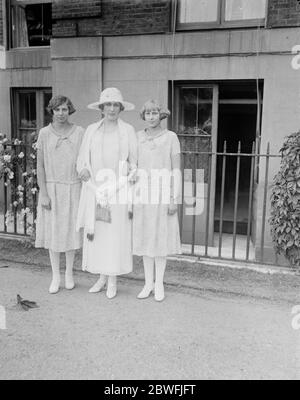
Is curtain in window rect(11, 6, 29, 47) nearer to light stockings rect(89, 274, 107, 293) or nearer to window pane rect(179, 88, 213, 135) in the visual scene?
window pane rect(179, 88, 213, 135)

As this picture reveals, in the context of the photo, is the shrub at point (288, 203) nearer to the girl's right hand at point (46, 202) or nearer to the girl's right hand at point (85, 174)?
the girl's right hand at point (85, 174)

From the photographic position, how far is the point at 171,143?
14.5 feet

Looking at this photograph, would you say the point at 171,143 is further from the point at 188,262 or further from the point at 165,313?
the point at 188,262

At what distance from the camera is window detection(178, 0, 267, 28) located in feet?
20.7

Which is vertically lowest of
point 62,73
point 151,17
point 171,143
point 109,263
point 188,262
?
point 188,262

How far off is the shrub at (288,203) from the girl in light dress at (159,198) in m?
1.35

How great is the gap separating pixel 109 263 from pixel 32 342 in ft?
3.63

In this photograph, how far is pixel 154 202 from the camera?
178 inches

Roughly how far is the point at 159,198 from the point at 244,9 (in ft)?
11.3

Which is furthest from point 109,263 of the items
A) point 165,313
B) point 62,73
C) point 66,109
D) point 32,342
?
point 62,73

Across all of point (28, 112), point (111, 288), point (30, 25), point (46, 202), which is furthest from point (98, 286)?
point (30, 25)

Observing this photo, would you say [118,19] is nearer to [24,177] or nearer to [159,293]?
[24,177]

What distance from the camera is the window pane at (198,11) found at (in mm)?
6523

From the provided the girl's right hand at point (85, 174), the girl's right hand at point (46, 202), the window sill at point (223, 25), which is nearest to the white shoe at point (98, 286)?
the girl's right hand at point (46, 202)
